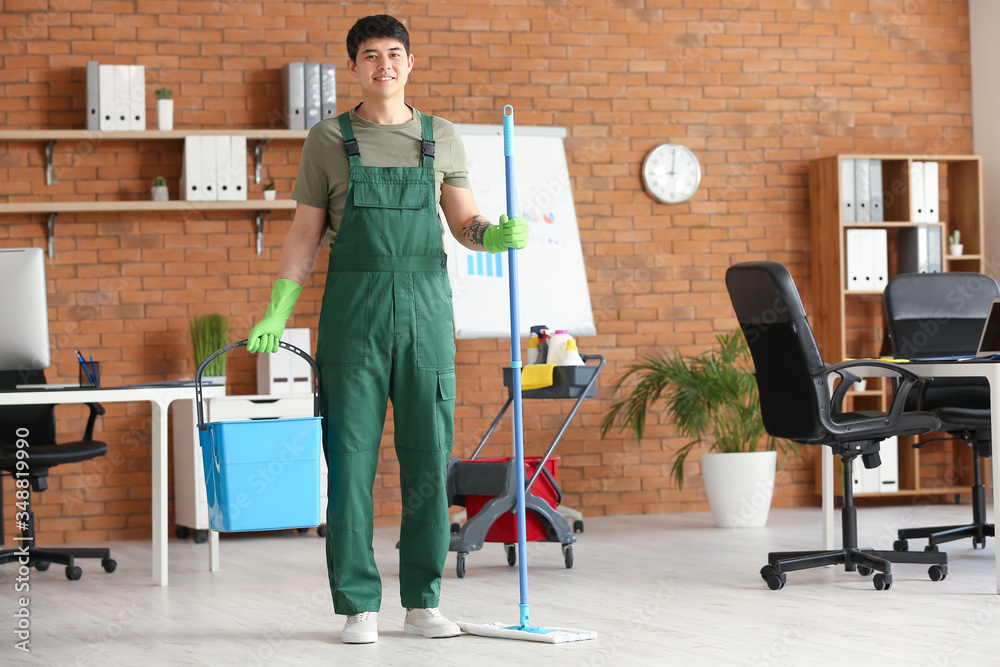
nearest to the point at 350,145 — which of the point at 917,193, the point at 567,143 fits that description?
the point at 567,143

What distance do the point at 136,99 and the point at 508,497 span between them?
2.78 meters

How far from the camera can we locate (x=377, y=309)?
3.03m

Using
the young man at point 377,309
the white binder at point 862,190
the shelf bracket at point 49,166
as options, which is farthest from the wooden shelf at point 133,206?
the white binder at point 862,190

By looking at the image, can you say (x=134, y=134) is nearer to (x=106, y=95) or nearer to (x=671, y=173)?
(x=106, y=95)

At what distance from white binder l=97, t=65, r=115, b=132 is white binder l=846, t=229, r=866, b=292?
383 cm

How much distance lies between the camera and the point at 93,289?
5.72m

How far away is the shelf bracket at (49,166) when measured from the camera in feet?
18.5

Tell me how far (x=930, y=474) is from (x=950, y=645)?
3809mm

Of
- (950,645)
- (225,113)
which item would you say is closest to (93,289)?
(225,113)

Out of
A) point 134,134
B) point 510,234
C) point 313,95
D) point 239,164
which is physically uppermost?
point 313,95

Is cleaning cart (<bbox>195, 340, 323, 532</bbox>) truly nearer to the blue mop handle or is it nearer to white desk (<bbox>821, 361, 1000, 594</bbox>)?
the blue mop handle

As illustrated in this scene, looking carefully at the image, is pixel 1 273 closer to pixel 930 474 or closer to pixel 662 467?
pixel 662 467

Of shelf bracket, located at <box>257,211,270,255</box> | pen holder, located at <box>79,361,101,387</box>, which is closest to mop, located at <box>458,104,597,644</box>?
pen holder, located at <box>79,361,101,387</box>

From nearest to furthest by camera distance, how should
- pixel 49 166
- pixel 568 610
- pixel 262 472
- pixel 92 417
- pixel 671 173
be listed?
1. pixel 262 472
2. pixel 568 610
3. pixel 92 417
4. pixel 49 166
5. pixel 671 173
